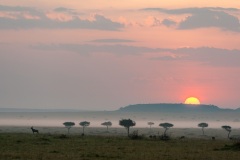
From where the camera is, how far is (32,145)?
4447 cm

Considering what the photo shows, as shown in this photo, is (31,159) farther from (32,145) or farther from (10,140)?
(10,140)

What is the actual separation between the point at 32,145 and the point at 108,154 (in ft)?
29.6

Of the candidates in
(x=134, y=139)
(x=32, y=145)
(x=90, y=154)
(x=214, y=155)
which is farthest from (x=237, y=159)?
(x=134, y=139)

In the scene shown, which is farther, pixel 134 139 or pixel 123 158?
pixel 134 139

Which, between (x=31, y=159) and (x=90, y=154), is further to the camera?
(x=90, y=154)

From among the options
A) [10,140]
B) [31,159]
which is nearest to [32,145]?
[10,140]

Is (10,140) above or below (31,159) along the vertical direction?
above

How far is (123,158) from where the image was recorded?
116 feet

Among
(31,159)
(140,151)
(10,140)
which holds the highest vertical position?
(10,140)

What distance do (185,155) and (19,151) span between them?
1081 cm

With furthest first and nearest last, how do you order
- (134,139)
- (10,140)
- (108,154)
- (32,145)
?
(134,139) < (10,140) < (32,145) < (108,154)

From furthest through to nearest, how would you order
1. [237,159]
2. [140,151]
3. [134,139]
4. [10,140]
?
[134,139]
[10,140]
[140,151]
[237,159]

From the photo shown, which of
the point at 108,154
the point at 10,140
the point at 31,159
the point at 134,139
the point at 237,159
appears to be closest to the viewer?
the point at 31,159

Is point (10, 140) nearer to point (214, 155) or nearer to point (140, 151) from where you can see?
point (140, 151)
